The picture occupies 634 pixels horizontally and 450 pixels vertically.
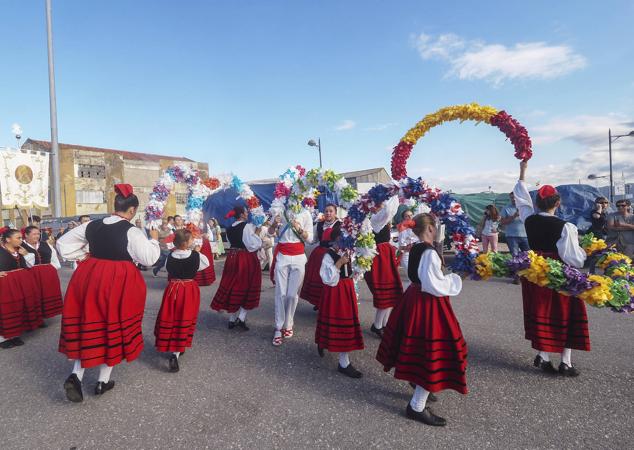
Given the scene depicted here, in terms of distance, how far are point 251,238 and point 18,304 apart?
345 cm

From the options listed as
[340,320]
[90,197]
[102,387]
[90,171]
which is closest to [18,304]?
[102,387]

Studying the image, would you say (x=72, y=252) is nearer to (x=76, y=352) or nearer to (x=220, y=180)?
(x=76, y=352)

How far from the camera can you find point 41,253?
6.30 m

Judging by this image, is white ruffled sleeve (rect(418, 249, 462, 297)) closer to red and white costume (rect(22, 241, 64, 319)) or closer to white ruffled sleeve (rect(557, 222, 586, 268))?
white ruffled sleeve (rect(557, 222, 586, 268))

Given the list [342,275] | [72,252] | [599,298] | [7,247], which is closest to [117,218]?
[72,252]

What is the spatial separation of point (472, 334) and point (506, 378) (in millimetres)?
1362

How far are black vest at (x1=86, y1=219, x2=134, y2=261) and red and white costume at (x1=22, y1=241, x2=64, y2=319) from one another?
3.30 metres

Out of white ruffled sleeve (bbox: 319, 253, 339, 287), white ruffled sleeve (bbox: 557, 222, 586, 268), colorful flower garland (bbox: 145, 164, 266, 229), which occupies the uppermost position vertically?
colorful flower garland (bbox: 145, 164, 266, 229)

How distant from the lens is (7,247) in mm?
5531

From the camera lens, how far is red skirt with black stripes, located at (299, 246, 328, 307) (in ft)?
19.8

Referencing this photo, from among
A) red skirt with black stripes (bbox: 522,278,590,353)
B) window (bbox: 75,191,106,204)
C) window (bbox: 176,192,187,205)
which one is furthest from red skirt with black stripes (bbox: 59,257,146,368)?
window (bbox: 176,192,187,205)

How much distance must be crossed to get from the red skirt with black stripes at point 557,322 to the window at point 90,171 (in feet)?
133

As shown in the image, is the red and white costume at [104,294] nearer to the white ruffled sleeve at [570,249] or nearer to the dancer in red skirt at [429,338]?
the dancer in red skirt at [429,338]

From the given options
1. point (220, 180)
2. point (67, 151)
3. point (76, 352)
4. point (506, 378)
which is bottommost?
point (506, 378)
